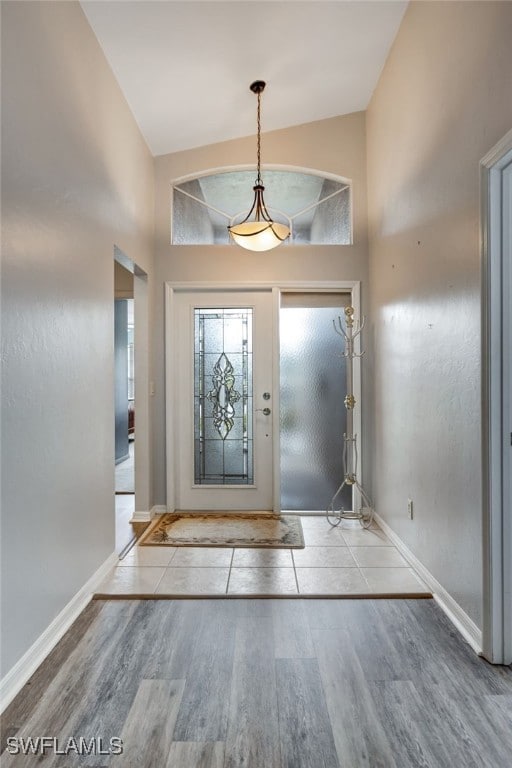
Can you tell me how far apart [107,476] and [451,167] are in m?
2.57

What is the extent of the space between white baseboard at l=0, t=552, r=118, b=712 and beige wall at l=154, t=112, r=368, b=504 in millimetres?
1544

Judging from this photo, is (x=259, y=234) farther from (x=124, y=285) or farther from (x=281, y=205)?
(x=124, y=285)

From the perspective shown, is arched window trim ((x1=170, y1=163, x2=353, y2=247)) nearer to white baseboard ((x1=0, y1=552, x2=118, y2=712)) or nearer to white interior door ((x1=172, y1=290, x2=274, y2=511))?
white interior door ((x1=172, y1=290, x2=274, y2=511))

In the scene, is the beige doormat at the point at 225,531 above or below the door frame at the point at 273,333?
below

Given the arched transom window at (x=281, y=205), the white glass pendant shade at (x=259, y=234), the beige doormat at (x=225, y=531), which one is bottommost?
the beige doormat at (x=225, y=531)

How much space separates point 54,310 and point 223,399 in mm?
2126

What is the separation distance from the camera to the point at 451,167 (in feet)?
7.34

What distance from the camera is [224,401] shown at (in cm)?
404

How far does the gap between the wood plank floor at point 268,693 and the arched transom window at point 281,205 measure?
118 inches

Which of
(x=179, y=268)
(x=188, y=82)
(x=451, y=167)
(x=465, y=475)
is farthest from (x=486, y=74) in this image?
(x=179, y=268)

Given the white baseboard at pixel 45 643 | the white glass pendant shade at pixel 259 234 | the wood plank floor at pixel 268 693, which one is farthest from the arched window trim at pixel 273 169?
the wood plank floor at pixel 268 693

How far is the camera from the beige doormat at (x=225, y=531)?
322 cm

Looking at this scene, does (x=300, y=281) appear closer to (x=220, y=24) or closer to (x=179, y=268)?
(x=179, y=268)

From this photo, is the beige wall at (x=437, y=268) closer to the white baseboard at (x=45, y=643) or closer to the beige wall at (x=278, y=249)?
the beige wall at (x=278, y=249)
